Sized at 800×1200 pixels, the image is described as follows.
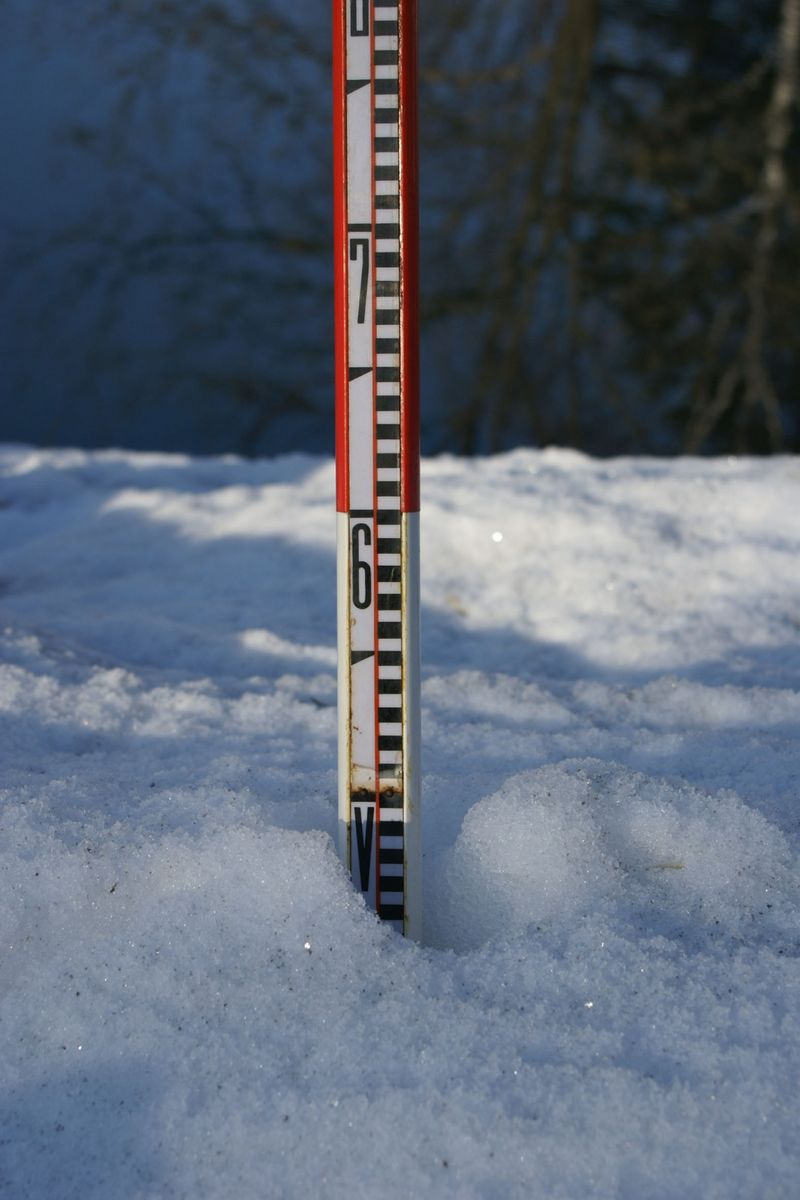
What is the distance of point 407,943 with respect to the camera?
3.76ft

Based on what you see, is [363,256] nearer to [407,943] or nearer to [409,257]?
[409,257]

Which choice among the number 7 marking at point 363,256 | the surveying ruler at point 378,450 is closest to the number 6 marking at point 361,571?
the surveying ruler at point 378,450

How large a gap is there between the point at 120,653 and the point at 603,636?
87cm

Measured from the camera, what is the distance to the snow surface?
93 cm

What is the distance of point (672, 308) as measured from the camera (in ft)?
17.4

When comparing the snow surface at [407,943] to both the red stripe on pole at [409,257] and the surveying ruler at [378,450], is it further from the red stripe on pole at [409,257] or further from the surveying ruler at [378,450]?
the red stripe on pole at [409,257]

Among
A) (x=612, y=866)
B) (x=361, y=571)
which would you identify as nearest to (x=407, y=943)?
(x=612, y=866)

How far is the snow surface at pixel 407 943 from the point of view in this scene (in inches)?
36.6

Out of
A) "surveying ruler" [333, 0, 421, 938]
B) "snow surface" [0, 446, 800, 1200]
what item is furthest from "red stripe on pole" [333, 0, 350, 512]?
"snow surface" [0, 446, 800, 1200]

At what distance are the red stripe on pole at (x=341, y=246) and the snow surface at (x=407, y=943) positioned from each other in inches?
16.0

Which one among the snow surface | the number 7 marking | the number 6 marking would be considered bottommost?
the snow surface

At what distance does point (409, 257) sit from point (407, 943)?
663mm

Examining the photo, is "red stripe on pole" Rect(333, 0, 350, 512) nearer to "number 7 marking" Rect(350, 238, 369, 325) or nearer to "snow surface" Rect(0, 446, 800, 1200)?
"number 7 marking" Rect(350, 238, 369, 325)

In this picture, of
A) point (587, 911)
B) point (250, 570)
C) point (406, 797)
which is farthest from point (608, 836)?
point (250, 570)
